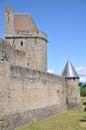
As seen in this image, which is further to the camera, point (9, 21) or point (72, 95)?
point (9, 21)

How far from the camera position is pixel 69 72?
29.3 metres

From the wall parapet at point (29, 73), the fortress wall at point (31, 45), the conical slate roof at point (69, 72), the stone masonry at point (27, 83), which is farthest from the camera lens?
the fortress wall at point (31, 45)

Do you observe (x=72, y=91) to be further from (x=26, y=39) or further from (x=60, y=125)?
(x=60, y=125)

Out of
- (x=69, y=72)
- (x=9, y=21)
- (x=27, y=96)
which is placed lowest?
(x=27, y=96)

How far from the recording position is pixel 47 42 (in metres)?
31.7

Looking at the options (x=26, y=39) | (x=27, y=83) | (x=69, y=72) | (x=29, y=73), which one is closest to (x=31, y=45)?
(x=26, y=39)

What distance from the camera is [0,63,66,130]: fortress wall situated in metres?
14.6

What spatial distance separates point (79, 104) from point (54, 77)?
5326 mm

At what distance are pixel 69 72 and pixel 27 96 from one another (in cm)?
1149

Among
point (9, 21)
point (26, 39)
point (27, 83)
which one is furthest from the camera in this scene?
point (9, 21)

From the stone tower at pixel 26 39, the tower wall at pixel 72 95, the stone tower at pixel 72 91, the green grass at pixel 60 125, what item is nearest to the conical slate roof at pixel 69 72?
the stone tower at pixel 72 91

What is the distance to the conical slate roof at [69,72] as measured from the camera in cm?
2899

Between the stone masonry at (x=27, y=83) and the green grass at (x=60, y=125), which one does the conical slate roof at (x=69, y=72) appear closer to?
the stone masonry at (x=27, y=83)

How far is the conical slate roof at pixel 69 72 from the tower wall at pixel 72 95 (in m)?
0.42
